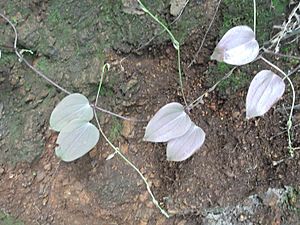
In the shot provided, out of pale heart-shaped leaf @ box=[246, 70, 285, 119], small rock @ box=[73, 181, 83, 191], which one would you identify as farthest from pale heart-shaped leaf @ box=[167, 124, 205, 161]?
small rock @ box=[73, 181, 83, 191]

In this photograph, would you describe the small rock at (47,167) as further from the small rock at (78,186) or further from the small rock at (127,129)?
the small rock at (127,129)

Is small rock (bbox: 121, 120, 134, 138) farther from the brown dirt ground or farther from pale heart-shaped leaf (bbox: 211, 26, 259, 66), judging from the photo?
pale heart-shaped leaf (bbox: 211, 26, 259, 66)

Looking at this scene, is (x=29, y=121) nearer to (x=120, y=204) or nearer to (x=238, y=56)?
(x=120, y=204)

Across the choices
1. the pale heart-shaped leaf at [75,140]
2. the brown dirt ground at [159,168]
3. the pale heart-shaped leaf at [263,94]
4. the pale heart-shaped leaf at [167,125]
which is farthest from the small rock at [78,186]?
the pale heart-shaped leaf at [263,94]

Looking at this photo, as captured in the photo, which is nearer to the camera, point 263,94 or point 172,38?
point 263,94

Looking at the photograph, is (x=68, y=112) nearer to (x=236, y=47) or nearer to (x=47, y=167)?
(x=47, y=167)

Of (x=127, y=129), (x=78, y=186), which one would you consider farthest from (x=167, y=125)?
(x=78, y=186)
